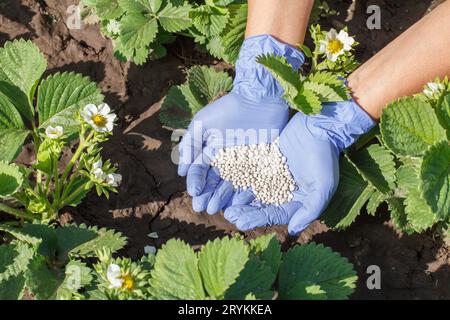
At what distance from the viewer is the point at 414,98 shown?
2.30 metres

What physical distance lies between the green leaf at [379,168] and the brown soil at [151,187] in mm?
229

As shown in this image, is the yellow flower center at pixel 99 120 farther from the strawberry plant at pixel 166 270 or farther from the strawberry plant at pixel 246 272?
the strawberry plant at pixel 246 272

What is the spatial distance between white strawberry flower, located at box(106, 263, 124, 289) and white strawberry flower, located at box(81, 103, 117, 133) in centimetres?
54

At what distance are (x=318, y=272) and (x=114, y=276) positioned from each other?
2.41 feet

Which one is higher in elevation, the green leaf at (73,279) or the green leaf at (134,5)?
the green leaf at (134,5)

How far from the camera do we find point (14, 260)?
2.16 meters

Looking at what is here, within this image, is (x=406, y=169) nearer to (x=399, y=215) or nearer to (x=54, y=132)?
(x=399, y=215)

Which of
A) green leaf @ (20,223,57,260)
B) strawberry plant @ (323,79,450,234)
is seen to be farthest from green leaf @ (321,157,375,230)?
green leaf @ (20,223,57,260)

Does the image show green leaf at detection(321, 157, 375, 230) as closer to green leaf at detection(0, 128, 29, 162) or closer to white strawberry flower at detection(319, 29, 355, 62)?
white strawberry flower at detection(319, 29, 355, 62)

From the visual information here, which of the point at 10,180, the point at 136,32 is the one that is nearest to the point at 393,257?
the point at 136,32

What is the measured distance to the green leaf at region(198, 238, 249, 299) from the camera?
1.87m

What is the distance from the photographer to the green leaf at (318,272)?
2.16 m

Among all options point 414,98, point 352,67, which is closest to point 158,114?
point 352,67

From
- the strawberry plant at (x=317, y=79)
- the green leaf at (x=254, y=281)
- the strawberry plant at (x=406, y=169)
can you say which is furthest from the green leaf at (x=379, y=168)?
the green leaf at (x=254, y=281)
